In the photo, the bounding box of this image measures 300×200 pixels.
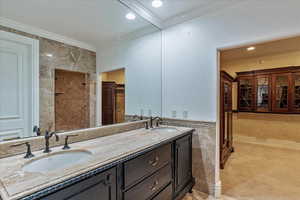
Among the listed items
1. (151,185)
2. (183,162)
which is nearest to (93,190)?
(151,185)

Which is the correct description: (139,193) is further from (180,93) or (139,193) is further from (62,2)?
(62,2)

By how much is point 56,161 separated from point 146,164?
755 millimetres

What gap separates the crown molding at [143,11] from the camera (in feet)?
6.75

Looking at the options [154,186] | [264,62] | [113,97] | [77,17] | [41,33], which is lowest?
[154,186]

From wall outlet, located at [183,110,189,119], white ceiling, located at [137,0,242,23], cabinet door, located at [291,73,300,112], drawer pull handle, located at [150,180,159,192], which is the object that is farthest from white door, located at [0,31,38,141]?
cabinet door, located at [291,73,300,112]

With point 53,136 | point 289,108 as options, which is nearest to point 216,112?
point 53,136

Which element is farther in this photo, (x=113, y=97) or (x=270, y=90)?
(x=270, y=90)

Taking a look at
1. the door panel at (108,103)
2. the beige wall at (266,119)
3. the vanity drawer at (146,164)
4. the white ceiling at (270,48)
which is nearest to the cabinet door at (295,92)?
the beige wall at (266,119)

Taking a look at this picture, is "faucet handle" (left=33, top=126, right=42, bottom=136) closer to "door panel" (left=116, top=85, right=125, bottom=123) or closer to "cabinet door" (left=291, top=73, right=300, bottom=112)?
"door panel" (left=116, top=85, right=125, bottom=123)

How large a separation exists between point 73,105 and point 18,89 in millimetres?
480

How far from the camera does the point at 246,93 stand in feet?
14.8

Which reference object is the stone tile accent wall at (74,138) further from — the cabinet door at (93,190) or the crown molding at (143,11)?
the crown molding at (143,11)

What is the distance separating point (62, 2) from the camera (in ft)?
5.15

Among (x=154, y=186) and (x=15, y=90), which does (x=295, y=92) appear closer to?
(x=154, y=186)
